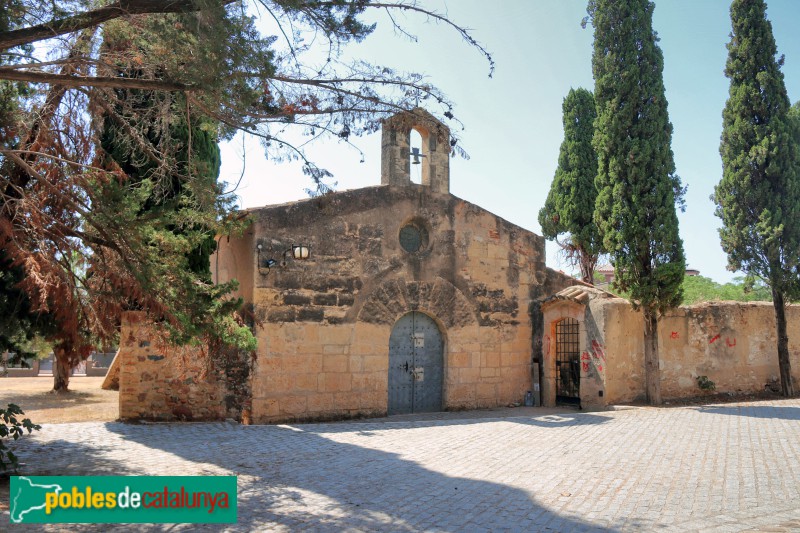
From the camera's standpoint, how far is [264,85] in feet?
18.7

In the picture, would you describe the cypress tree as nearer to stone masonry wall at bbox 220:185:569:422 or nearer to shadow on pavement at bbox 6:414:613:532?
stone masonry wall at bbox 220:185:569:422

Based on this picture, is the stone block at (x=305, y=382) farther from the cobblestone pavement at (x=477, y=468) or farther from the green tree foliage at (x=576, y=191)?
the green tree foliage at (x=576, y=191)

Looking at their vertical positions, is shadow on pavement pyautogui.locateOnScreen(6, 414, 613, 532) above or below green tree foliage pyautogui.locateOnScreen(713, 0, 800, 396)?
below

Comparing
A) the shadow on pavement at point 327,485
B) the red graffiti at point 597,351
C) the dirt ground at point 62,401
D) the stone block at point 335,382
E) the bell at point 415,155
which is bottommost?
the shadow on pavement at point 327,485

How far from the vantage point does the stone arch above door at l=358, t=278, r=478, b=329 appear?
12.5 metres

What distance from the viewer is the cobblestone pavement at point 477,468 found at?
5238 mm

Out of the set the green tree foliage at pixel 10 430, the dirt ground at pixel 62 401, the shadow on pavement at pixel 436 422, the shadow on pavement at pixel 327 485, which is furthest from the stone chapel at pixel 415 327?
the green tree foliage at pixel 10 430

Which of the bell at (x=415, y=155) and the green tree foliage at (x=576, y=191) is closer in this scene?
the bell at (x=415, y=155)

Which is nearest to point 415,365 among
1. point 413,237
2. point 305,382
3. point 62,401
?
point 305,382

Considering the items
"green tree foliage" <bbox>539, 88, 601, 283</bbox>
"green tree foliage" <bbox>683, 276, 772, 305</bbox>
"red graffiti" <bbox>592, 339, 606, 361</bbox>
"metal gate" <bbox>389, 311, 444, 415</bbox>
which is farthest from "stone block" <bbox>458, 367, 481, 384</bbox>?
"green tree foliage" <bbox>683, 276, 772, 305</bbox>

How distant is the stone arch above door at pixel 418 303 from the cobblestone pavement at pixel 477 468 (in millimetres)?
2369

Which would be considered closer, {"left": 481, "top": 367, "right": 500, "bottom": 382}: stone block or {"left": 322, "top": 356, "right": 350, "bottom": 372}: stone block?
{"left": 322, "top": 356, "right": 350, "bottom": 372}: stone block

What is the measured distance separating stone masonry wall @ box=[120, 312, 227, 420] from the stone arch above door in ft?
12.0

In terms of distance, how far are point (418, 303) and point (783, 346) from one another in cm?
928
